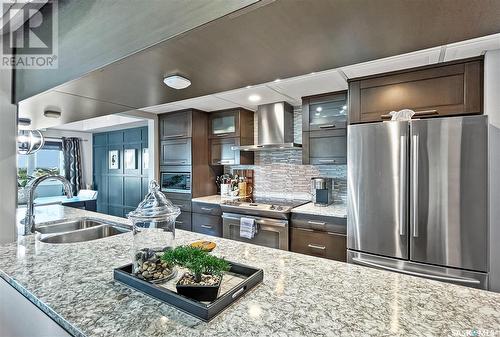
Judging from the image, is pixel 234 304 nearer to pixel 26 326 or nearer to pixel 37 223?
pixel 26 326

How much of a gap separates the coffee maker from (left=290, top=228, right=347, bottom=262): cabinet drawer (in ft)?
1.53

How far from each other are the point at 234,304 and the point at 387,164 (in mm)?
1773

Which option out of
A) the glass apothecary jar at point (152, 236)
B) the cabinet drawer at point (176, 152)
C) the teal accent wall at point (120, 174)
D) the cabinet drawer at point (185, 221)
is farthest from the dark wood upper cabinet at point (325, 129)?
the teal accent wall at point (120, 174)

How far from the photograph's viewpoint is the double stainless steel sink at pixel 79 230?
1808 mm

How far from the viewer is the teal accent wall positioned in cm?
486

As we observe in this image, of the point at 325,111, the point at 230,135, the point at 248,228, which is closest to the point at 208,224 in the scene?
the point at 248,228

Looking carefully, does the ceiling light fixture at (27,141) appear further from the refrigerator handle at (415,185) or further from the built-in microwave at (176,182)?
the refrigerator handle at (415,185)

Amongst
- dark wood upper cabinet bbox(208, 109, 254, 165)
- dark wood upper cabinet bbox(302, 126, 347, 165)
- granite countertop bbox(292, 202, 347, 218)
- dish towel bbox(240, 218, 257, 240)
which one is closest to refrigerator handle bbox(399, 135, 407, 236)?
granite countertop bbox(292, 202, 347, 218)

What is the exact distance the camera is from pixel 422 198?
1.89m

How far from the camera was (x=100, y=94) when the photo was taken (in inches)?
45.6

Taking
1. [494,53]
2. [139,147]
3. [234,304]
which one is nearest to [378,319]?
[234,304]

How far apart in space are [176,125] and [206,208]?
1.33m

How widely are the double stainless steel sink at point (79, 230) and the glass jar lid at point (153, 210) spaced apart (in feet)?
2.87

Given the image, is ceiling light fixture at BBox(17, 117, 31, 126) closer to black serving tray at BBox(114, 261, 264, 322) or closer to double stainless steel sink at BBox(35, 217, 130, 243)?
double stainless steel sink at BBox(35, 217, 130, 243)
